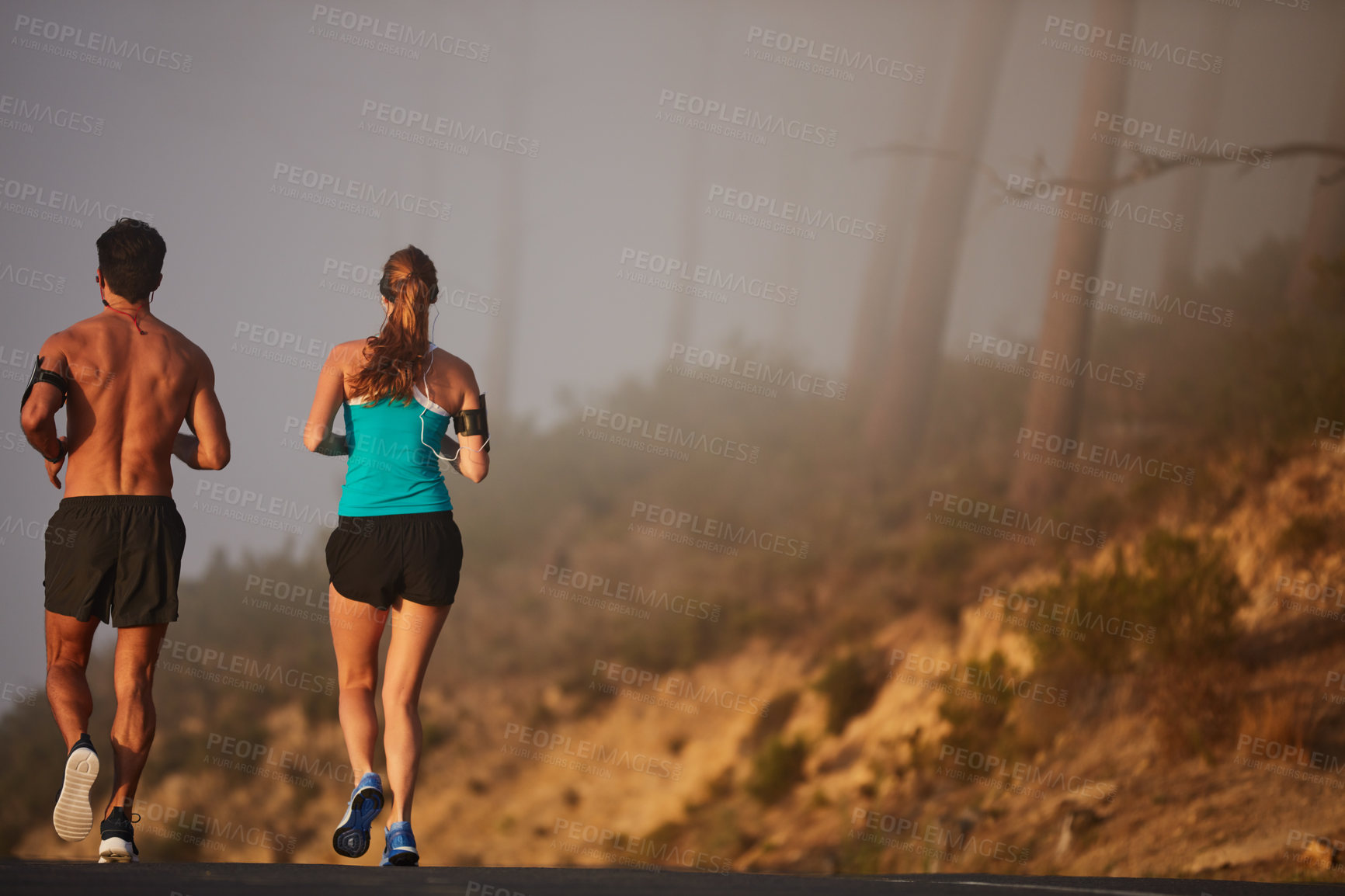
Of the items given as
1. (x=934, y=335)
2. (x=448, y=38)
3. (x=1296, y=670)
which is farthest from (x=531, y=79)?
(x=1296, y=670)

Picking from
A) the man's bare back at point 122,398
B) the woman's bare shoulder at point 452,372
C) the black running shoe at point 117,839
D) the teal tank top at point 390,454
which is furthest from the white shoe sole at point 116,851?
the woman's bare shoulder at point 452,372

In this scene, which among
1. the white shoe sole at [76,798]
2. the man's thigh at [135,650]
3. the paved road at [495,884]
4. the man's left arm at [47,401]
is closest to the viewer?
the paved road at [495,884]

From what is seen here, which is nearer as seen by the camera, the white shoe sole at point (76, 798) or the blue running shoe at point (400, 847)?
the white shoe sole at point (76, 798)

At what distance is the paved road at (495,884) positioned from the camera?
294cm

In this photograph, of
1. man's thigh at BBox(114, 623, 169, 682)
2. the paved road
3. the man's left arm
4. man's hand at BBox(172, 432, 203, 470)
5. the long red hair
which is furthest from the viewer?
man's hand at BBox(172, 432, 203, 470)

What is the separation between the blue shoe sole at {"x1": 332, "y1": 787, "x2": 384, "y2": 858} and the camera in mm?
3658

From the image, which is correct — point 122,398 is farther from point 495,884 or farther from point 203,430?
point 495,884

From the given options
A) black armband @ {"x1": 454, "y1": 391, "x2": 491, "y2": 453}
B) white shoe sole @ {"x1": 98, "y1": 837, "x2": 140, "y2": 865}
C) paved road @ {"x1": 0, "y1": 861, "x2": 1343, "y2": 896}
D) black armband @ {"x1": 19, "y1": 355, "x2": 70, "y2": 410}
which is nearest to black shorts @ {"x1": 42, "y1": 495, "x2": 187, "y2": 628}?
black armband @ {"x1": 19, "y1": 355, "x2": 70, "y2": 410}

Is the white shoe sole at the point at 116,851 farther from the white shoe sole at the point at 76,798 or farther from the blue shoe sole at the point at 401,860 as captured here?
the blue shoe sole at the point at 401,860

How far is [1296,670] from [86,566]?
883cm

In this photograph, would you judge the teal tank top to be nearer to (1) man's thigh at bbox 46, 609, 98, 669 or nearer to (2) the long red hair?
(2) the long red hair

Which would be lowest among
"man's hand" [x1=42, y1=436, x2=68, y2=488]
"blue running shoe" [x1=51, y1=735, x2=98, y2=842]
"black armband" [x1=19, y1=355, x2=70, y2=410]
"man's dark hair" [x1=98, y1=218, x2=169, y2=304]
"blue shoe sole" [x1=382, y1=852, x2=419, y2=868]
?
"blue shoe sole" [x1=382, y1=852, x2=419, y2=868]

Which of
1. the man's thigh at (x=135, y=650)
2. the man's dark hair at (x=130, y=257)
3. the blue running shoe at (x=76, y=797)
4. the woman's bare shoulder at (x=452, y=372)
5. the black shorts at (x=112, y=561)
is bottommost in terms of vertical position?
the blue running shoe at (x=76, y=797)

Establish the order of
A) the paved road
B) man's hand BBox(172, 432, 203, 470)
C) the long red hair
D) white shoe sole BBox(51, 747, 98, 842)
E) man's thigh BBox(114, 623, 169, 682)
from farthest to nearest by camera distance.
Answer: man's hand BBox(172, 432, 203, 470) → man's thigh BBox(114, 623, 169, 682) → the long red hair → white shoe sole BBox(51, 747, 98, 842) → the paved road
